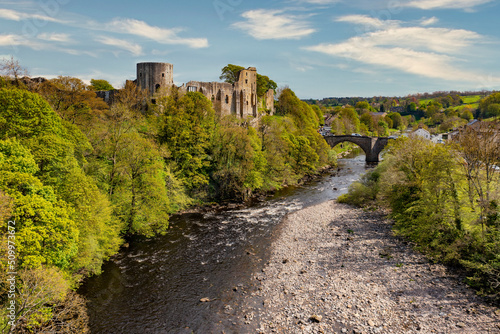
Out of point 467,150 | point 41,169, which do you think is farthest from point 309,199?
point 41,169

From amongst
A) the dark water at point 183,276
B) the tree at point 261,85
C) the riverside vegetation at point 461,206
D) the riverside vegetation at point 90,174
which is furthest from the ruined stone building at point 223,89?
the riverside vegetation at point 461,206

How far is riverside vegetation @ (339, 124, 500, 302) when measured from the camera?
1778 cm

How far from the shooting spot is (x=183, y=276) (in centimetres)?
1998

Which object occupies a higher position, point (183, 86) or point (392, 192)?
point (183, 86)

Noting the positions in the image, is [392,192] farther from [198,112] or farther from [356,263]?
[198,112]

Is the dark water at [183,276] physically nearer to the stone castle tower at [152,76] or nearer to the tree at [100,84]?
the stone castle tower at [152,76]

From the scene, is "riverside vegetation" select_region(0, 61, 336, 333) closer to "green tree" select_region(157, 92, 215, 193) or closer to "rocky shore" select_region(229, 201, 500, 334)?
"green tree" select_region(157, 92, 215, 193)

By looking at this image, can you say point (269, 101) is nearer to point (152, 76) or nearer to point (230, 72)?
point (230, 72)

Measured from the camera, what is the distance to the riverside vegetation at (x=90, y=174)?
43.5 ft

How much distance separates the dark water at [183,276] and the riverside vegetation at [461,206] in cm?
1180

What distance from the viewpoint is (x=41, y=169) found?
57.2ft

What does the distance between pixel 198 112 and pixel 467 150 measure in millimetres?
27848

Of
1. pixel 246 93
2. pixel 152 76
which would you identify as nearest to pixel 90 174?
pixel 152 76

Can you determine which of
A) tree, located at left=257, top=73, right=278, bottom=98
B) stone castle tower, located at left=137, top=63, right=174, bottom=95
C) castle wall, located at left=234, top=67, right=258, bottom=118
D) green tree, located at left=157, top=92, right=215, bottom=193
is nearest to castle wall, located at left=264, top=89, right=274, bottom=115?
tree, located at left=257, top=73, right=278, bottom=98
